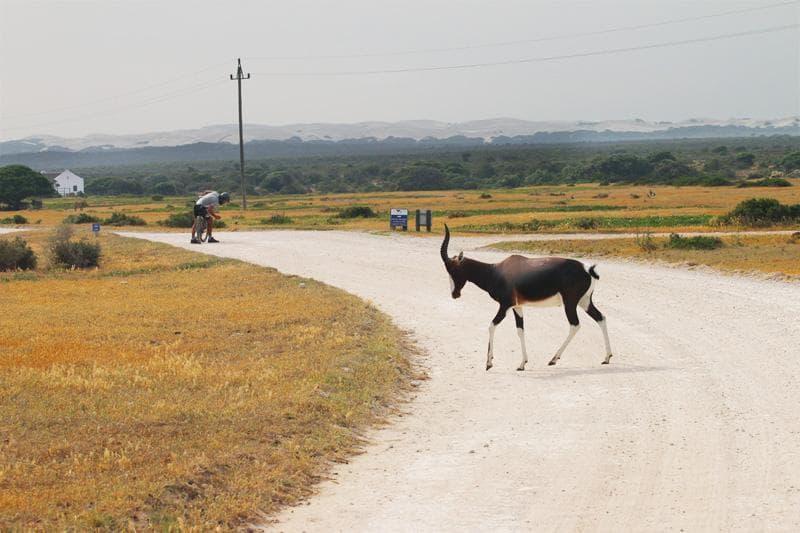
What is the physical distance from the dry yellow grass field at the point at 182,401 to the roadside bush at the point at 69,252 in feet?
39.4

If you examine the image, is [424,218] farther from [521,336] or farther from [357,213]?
[521,336]

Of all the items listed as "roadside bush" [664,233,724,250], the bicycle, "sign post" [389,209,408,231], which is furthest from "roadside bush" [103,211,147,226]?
"roadside bush" [664,233,724,250]

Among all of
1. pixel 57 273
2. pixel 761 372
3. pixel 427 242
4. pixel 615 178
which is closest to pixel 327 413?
pixel 761 372

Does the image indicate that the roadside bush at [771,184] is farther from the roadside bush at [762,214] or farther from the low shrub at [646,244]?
the low shrub at [646,244]

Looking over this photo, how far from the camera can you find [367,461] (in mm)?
11984

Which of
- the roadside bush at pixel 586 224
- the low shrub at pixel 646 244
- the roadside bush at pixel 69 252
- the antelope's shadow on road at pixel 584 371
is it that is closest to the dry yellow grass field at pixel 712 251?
the low shrub at pixel 646 244

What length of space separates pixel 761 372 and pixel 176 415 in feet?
27.6

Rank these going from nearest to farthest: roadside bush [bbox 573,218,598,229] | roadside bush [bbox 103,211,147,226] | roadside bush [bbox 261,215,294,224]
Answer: roadside bush [bbox 573,218,598,229] → roadside bush [bbox 261,215,294,224] → roadside bush [bbox 103,211,147,226]

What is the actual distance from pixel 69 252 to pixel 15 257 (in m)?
1.91

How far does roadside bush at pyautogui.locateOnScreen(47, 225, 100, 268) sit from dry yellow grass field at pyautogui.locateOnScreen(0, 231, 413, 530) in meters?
12.0

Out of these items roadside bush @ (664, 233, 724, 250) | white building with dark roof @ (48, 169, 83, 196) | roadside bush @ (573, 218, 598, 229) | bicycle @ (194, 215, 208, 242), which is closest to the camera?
roadside bush @ (664, 233, 724, 250)

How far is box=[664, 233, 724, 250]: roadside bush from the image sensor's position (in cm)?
3831

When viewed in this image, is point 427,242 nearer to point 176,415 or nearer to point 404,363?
point 404,363

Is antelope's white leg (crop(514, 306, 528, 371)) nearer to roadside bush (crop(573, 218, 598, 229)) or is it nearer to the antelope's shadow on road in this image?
the antelope's shadow on road
